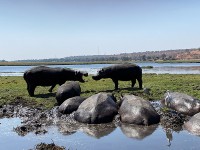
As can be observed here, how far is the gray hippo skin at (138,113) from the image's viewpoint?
50.8 feet

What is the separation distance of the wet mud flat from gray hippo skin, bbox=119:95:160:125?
12.0 inches

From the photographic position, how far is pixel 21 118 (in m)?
18.0

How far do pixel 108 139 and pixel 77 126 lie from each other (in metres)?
2.67

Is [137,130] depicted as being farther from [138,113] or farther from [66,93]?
[66,93]

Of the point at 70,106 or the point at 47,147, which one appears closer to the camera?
the point at 47,147

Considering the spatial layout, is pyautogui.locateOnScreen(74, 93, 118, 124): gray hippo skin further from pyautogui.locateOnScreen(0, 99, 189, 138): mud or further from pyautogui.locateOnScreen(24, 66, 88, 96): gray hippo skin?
pyautogui.locateOnScreen(24, 66, 88, 96): gray hippo skin

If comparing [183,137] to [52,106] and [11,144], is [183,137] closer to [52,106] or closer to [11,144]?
[11,144]

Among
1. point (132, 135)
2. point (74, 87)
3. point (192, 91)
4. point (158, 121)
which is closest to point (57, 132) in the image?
point (132, 135)

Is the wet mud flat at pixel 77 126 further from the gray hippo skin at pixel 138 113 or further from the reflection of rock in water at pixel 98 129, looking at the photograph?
the gray hippo skin at pixel 138 113

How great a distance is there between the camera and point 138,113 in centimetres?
1564

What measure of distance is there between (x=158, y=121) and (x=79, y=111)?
3.92 m

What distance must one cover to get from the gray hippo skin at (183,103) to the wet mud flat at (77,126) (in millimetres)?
608

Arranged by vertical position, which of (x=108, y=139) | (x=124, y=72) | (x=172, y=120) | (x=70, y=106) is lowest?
(x=108, y=139)

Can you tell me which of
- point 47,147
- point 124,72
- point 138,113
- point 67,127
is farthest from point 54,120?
point 124,72
